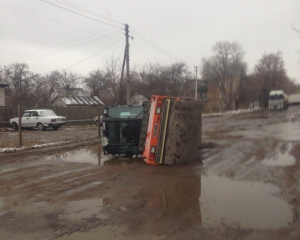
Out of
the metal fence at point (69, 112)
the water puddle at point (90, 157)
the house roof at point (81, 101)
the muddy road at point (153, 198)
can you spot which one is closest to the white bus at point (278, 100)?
the house roof at point (81, 101)

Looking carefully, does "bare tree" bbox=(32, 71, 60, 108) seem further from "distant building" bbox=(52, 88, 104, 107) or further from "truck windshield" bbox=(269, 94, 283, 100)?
"truck windshield" bbox=(269, 94, 283, 100)

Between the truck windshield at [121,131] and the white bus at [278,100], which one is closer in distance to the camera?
the truck windshield at [121,131]

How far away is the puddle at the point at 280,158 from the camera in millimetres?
7996

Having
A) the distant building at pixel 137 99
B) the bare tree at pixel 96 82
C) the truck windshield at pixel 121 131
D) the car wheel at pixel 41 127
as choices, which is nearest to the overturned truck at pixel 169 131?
the truck windshield at pixel 121 131

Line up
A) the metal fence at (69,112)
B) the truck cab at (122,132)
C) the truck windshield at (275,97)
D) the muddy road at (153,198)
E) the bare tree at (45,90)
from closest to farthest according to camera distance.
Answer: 1. the muddy road at (153,198)
2. the truck cab at (122,132)
3. the metal fence at (69,112)
4. the truck windshield at (275,97)
5. the bare tree at (45,90)

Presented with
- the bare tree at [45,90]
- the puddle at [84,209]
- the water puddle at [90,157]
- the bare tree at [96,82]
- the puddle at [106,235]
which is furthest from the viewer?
the bare tree at [96,82]

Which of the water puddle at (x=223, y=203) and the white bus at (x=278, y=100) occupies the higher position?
the white bus at (x=278, y=100)

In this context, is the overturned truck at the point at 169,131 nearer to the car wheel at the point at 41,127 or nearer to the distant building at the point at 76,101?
the car wheel at the point at 41,127

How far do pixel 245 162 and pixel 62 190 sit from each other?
4.86 metres

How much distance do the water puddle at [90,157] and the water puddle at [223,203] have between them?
2.93 m

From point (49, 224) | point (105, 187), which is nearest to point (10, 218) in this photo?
point (49, 224)

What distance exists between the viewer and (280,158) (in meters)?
Result: 8.64

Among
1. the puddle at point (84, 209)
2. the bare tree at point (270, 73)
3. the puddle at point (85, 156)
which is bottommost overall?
the puddle at point (85, 156)

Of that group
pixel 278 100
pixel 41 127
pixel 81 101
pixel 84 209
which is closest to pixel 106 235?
pixel 84 209
